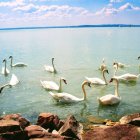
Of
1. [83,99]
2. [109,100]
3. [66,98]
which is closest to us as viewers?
[109,100]

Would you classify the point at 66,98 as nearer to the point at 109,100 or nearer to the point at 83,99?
the point at 83,99

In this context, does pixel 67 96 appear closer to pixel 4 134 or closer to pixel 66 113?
pixel 66 113

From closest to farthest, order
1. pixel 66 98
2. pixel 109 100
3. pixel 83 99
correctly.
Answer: pixel 109 100, pixel 66 98, pixel 83 99

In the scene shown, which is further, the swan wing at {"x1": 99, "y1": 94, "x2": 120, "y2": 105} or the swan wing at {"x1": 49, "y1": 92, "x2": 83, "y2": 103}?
the swan wing at {"x1": 49, "y1": 92, "x2": 83, "y2": 103}

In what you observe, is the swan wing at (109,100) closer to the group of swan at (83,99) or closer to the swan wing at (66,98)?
the group of swan at (83,99)

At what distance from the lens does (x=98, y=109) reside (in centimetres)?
1585

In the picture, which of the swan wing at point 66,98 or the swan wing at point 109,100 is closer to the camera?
the swan wing at point 109,100

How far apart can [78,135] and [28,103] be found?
6.35 metres

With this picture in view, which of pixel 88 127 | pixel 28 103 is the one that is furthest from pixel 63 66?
pixel 88 127

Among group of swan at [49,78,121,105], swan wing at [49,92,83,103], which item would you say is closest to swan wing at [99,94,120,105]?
group of swan at [49,78,121,105]

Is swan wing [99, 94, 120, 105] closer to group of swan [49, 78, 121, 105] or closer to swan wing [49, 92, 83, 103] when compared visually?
group of swan [49, 78, 121, 105]

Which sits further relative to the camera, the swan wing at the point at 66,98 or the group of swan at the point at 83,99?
the swan wing at the point at 66,98

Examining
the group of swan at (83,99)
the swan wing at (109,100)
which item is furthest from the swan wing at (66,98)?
the swan wing at (109,100)

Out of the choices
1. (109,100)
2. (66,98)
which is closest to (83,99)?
(66,98)
